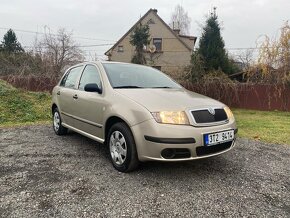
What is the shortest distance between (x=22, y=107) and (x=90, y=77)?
6.36 meters

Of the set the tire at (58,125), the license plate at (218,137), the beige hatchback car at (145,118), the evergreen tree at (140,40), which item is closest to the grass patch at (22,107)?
the tire at (58,125)

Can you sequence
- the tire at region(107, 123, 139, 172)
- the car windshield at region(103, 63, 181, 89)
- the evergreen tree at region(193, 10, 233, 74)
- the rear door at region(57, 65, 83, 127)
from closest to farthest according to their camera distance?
1. the tire at region(107, 123, 139, 172)
2. the car windshield at region(103, 63, 181, 89)
3. the rear door at region(57, 65, 83, 127)
4. the evergreen tree at region(193, 10, 233, 74)

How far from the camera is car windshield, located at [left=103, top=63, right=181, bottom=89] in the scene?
4.71 meters

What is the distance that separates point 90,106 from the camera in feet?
15.9

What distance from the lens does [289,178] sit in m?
4.12

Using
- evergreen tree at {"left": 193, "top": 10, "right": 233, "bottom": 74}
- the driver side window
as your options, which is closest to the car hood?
the driver side window

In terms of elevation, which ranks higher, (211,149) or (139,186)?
(211,149)

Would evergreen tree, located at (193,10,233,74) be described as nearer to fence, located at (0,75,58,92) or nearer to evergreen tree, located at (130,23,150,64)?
evergreen tree, located at (130,23,150,64)

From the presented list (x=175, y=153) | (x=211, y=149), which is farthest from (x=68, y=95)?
(x=211, y=149)

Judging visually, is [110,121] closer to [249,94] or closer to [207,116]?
[207,116]

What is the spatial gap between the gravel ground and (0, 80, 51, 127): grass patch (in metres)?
4.01

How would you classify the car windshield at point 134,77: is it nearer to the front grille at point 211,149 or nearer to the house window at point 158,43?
the front grille at point 211,149

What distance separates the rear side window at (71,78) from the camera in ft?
19.0

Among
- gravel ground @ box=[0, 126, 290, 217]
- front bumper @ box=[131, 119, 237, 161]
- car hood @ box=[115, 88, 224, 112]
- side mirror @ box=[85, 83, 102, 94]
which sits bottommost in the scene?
gravel ground @ box=[0, 126, 290, 217]
